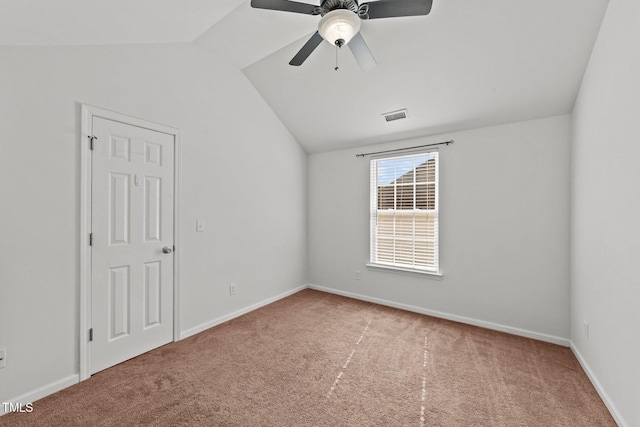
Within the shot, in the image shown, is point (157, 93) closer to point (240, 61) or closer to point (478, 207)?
point (240, 61)

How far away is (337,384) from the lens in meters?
2.02

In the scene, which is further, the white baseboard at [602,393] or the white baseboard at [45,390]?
the white baseboard at [45,390]

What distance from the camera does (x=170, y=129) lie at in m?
2.63

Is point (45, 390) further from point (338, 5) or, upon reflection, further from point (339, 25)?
point (338, 5)

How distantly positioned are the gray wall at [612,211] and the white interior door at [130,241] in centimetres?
345

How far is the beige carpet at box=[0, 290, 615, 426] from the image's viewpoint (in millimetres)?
1690

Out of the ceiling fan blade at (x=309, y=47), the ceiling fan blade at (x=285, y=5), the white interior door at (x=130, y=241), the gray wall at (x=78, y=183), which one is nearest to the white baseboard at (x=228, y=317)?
the gray wall at (x=78, y=183)

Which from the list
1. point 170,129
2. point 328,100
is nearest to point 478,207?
point 328,100

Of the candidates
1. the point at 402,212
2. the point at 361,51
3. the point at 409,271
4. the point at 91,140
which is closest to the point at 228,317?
the point at 91,140

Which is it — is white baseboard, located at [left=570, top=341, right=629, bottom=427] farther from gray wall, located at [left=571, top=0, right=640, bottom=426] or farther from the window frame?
the window frame

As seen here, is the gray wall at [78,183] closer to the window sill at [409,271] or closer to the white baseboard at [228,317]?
the white baseboard at [228,317]

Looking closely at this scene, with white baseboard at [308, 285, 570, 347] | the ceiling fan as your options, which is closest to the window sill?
white baseboard at [308, 285, 570, 347]

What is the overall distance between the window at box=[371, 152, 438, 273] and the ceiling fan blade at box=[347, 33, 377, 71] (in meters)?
1.74

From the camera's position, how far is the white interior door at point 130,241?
2.16 m
